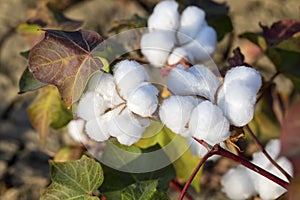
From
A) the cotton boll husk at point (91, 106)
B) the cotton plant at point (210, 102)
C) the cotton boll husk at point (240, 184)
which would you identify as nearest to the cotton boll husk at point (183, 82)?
the cotton plant at point (210, 102)

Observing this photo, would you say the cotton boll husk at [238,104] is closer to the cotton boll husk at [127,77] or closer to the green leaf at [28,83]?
the cotton boll husk at [127,77]

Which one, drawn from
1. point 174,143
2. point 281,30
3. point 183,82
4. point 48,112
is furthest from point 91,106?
point 281,30

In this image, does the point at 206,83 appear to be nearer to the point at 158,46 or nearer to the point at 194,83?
the point at 194,83

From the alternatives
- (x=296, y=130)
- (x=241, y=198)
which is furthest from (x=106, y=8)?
(x=296, y=130)

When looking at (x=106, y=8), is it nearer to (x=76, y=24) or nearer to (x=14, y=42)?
(x=14, y=42)

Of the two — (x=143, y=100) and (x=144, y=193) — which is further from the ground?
(x=143, y=100)

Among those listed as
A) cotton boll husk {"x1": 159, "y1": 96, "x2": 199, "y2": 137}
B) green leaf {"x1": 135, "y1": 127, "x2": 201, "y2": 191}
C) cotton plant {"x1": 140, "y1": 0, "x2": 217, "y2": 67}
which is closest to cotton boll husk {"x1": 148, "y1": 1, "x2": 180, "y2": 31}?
cotton plant {"x1": 140, "y1": 0, "x2": 217, "y2": 67}

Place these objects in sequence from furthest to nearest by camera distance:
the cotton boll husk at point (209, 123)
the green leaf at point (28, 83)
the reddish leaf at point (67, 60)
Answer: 1. the green leaf at point (28, 83)
2. the reddish leaf at point (67, 60)
3. the cotton boll husk at point (209, 123)
